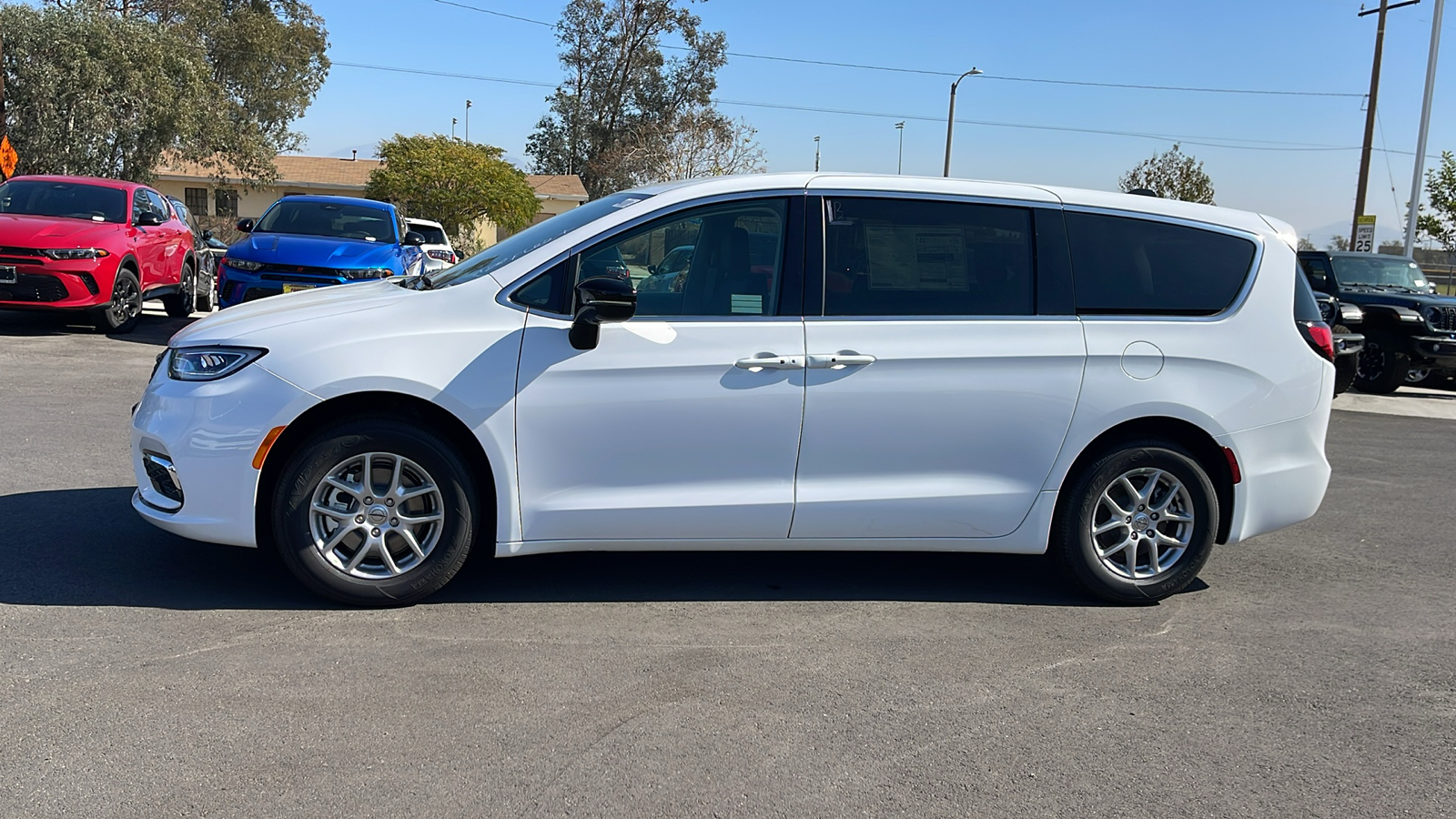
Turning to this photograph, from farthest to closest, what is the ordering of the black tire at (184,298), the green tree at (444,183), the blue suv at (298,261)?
the green tree at (444,183) → the black tire at (184,298) → the blue suv at (298,261)

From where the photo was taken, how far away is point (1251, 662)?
4.69m

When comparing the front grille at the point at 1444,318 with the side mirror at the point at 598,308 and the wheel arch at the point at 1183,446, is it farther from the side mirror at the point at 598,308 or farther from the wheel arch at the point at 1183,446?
the side mirror at the point at 598,308

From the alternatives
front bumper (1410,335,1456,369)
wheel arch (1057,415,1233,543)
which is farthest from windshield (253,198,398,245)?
front bumper (1410,335,1456,369)

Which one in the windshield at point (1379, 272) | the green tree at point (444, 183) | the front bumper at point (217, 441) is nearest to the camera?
the front bumper at point (217, 441)

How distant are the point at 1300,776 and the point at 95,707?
12.4ft

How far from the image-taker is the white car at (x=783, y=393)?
4.66 metres

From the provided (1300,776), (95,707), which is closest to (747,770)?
(1300,776)

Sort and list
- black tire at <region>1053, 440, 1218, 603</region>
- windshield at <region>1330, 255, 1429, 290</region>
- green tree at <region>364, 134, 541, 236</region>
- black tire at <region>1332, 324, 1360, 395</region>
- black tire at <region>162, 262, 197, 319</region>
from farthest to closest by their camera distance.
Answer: green tree at <region>364, 134, 541, 236</region> < windshield at <region>1330, 255, 1429, 290</region> < black tire at <region>162, 262, 197, 319</region> < black tire at <region>1332, 324, 1360, 395</region> < black tire at <region>1053, 440, 1218, 603</region>

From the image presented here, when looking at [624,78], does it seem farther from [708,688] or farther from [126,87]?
[708,688]

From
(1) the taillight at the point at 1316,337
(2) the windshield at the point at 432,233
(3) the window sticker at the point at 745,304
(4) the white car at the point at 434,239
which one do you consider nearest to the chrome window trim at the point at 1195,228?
(1) the taillight at the point at 1316,337

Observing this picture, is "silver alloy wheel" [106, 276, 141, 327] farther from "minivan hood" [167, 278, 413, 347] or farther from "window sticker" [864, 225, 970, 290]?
"window sticker" [864, 225, 970, 290]

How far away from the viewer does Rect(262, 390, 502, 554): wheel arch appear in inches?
184

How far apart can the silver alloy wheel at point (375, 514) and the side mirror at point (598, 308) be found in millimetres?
828

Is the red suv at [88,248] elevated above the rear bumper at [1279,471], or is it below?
above
